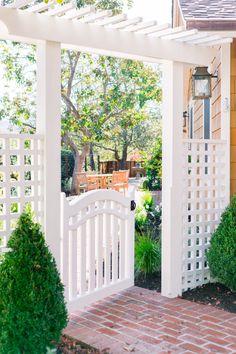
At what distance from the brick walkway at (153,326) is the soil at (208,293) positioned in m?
0.14

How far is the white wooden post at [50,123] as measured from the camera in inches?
158

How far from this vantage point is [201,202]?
17.7 feet

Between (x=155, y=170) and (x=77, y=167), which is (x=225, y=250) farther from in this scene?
(x=77, y=167)

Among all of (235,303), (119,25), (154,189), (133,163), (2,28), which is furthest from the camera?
(133,163)

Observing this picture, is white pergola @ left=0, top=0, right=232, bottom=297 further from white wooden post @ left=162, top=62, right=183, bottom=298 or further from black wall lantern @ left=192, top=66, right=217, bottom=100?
black wall lantern @ left=192, top=66, right=217, bottom=100

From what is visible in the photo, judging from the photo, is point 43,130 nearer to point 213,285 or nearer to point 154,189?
point 213,285

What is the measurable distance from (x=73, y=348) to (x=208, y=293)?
1895mm

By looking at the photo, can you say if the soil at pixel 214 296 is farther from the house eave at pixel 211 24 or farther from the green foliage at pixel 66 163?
the green foliage at pixel 66 163

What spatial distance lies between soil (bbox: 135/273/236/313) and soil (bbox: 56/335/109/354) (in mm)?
1521

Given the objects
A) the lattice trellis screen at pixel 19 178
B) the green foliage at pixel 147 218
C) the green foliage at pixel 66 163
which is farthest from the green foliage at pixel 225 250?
the green foliage at pixel 66 163

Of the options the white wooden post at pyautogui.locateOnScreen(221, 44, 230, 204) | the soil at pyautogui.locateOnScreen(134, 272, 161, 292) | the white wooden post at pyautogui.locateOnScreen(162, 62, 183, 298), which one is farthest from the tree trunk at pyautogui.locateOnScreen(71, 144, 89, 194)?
the white wooden post at pyautogui.locateOnScreen(162, 62, 183, 298)

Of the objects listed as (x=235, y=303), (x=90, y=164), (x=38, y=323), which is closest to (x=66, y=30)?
(x=38, y=323)

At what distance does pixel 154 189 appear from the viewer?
12.3 m

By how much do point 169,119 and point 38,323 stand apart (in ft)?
8.71
